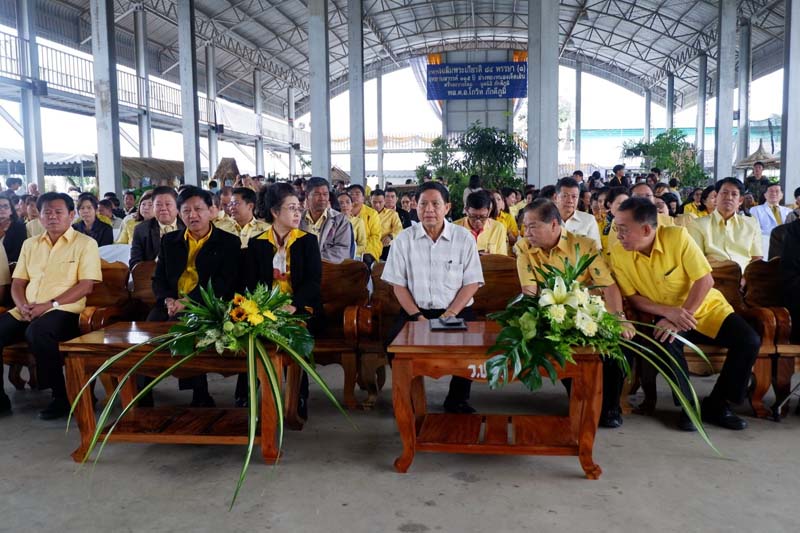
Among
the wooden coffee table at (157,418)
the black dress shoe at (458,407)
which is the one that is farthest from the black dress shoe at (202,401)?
the black dress shoe at (458,407)

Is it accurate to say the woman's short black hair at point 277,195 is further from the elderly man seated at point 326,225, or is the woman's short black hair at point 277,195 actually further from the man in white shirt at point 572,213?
the man in white shirt at point 572,213

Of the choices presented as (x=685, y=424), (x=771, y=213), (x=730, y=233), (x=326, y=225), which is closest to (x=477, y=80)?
(x=771, y=213)

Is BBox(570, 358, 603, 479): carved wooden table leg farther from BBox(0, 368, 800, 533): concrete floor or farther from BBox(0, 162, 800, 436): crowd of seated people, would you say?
BBox(0, 162, 800, 436): crowd of seated people

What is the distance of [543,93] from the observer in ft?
30.1

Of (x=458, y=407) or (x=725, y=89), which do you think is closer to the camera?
(x=458, y=407)

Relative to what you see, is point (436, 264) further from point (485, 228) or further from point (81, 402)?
point (485, 228)

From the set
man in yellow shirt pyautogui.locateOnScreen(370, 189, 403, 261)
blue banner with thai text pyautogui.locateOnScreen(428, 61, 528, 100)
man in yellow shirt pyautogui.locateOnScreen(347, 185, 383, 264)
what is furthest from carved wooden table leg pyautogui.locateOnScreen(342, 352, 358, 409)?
blue banner with thai text pyautogui.locateOnScreen(428, 61, 528, 100)

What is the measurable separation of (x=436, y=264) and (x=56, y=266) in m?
2.14

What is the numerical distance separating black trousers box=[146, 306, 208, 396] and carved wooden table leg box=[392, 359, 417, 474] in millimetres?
1301

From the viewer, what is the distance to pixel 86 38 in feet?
58.2

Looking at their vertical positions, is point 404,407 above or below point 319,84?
below

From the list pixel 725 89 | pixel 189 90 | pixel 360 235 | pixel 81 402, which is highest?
pixel 725 89

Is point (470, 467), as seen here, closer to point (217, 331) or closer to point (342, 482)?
point (342, 482)

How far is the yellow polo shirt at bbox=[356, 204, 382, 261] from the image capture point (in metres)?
6.72
